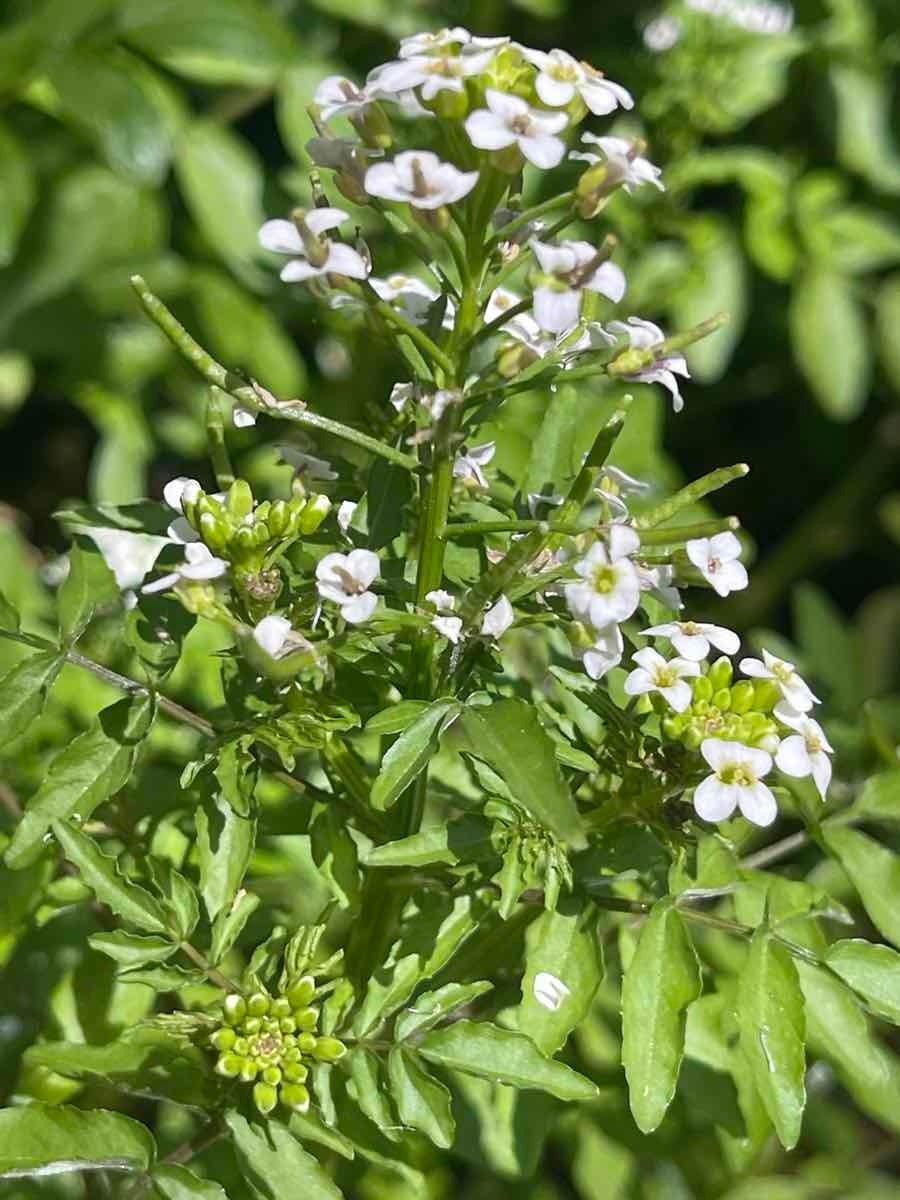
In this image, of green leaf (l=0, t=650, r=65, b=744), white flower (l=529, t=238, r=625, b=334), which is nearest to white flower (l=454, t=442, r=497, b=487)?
white flower (l=529, t=238, r=625, b=334)

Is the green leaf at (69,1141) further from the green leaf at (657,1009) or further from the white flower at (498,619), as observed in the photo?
the white flower at (498,619)

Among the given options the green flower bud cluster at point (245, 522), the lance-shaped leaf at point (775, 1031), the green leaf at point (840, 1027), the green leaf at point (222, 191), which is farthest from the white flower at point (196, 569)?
the green leaf at point (222, 191)

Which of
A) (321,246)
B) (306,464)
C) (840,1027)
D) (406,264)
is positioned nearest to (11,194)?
(406,264)

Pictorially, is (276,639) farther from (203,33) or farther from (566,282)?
(203,33)

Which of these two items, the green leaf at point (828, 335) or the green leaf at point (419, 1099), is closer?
the green leaf at point (419, 1099)

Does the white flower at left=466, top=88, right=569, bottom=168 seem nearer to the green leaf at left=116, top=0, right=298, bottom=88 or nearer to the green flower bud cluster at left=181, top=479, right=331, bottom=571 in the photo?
the green flower bud cluster at left=181, top=479, right=331, bottom=571
